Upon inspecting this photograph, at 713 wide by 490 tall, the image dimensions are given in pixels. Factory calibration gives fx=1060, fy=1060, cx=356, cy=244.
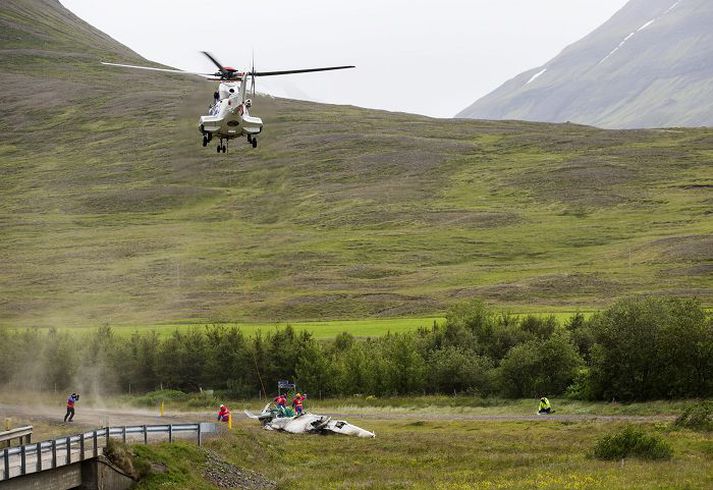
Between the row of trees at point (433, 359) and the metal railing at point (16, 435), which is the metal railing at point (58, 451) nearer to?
the metal railing at point (16, 435)

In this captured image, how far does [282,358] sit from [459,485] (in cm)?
4612

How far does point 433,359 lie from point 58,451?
4890 cm

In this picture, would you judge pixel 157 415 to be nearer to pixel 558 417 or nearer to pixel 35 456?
pixel 558 417

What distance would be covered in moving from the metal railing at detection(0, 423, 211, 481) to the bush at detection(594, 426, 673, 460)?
70.3ft

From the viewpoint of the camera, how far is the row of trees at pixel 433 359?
7394 cm

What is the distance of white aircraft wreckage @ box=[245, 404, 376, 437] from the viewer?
64.4 m

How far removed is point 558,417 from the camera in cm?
6888

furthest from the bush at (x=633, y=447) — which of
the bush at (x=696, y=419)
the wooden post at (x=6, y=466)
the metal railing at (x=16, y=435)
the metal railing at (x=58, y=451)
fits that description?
the wooden post at (x=6, y=466)

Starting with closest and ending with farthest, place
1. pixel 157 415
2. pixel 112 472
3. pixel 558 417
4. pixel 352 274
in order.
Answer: pixel 112 472, pixel 558 417, pixel 157 415, pixel 352 274

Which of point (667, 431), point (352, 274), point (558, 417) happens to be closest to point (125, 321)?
point (352, 274)

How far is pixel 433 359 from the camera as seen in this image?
87062 mm

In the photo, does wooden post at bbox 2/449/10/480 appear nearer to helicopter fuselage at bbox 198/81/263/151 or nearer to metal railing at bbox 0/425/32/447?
metal railing at bbox 0/425/32/447

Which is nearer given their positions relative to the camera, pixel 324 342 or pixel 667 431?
pixel 667 431

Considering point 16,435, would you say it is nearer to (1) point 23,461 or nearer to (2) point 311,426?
(1) point 23,461
